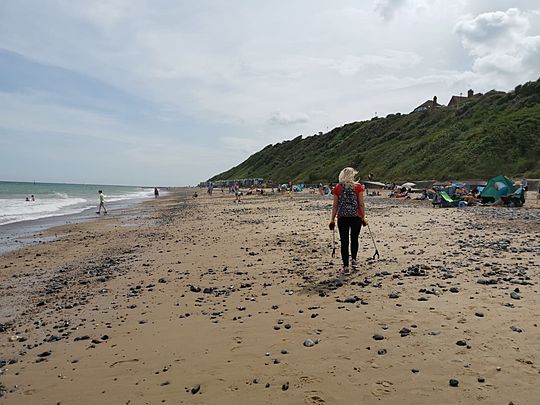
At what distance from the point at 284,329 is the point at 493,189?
2185 cm

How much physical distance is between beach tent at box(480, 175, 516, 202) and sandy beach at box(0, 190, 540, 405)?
13432mm

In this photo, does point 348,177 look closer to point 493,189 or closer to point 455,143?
point 493,189

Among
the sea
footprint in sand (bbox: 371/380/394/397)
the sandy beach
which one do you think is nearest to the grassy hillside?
the sandy beach

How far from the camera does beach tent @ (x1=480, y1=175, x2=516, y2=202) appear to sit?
22.2m

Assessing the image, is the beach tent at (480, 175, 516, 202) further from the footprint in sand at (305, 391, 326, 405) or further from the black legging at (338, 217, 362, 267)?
the footprint in sand at (305, 391, 326, 405)

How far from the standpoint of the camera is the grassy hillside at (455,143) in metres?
43.4

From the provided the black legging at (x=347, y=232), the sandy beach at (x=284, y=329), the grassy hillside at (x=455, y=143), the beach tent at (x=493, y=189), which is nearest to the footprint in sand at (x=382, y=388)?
the sandy beach at (x=284, y=329)

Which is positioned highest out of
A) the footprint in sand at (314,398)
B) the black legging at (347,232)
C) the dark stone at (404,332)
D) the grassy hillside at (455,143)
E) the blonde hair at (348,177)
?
the grassy hillside at (455,143)

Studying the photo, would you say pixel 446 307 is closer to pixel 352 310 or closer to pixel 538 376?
pixel 352 310

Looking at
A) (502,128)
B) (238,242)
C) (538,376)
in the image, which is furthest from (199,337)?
(502,128)

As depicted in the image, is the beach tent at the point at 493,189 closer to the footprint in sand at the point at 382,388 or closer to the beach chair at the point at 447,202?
the beach chair at the point at 447,202

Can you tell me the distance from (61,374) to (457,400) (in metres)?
4.29

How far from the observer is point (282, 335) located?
508 cm

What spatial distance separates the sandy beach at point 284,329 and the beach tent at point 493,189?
1343cm
